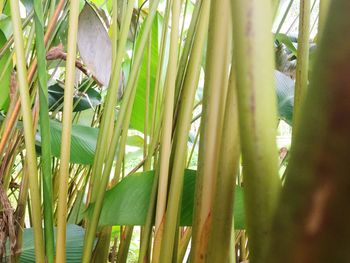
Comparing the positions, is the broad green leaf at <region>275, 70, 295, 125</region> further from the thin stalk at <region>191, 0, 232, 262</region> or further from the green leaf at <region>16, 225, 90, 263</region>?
the thin stalk at <region>191, 0, 232, 262</region>

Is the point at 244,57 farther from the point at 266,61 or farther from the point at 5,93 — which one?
the point at 5,93

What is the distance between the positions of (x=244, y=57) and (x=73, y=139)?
50 cm

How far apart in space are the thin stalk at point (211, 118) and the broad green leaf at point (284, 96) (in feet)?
1.24

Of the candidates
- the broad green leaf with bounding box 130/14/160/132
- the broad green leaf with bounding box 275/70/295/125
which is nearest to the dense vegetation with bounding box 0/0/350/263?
the broad green leaf with bounding box 275/70/295/125

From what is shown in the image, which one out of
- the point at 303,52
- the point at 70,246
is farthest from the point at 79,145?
the point at 303,52

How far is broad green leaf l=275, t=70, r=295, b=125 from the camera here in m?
0.57

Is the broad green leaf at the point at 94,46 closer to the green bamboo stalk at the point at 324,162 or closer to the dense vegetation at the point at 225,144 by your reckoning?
the dense vegetation at the point at 225,144

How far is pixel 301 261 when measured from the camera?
0.19ft

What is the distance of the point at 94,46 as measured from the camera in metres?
0.40

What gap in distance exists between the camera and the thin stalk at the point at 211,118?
190mm

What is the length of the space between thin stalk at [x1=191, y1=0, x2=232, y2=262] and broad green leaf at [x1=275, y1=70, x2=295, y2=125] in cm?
38

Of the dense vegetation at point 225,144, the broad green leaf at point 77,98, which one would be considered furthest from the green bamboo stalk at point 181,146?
the broad green leaf at point 77,98

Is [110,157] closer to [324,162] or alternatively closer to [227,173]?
[227,173]

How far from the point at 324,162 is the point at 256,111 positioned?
0.04m
